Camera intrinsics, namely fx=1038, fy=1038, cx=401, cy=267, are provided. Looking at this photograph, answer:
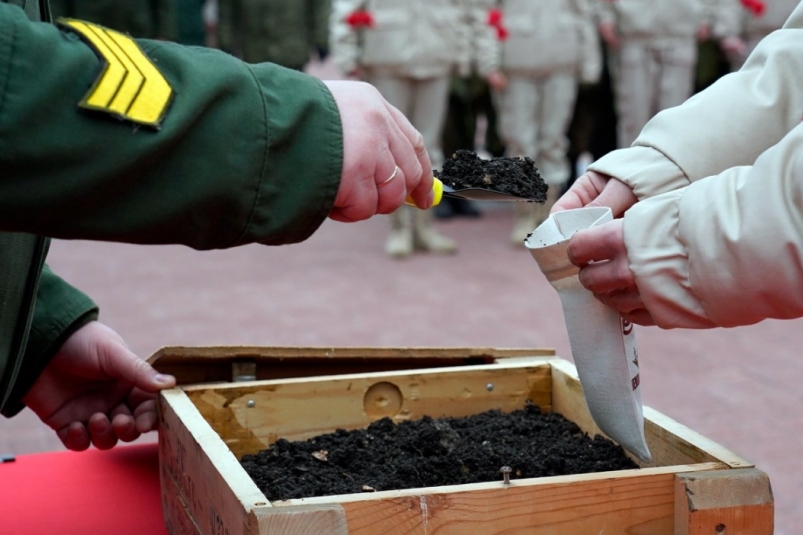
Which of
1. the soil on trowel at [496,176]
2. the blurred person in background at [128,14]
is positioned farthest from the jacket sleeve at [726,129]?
the blurred person in background at [128,14]

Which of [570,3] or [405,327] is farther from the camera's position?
[570,3]

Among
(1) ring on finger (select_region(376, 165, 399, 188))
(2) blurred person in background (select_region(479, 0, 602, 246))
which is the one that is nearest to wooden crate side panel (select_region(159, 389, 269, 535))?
(1) ring on finger (select_region(376, 165, 399, 188))

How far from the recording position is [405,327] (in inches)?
221

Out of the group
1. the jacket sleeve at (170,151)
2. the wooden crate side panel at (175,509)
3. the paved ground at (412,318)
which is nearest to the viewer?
the jacket sleeve at (170,151)

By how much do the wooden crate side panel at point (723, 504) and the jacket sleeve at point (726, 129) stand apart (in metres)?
0.58

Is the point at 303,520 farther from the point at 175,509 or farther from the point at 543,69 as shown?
the point at 543,69

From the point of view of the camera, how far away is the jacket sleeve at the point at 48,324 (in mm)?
2066

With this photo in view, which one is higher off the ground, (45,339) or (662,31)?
(662,31)

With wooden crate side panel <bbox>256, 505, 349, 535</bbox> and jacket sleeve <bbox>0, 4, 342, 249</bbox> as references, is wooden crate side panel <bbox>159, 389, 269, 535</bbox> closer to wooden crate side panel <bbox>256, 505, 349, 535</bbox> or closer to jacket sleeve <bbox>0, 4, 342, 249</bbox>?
wooden crate side panel <bbox>256, 505, 349, 535</bbox>

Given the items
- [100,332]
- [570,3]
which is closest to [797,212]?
[100,332]

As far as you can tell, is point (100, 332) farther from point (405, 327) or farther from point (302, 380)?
point (405, 327)

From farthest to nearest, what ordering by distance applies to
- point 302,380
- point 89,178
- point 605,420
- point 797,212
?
1. point 302,380
2. point 605,420
3. point 797,212
4. point 89,178

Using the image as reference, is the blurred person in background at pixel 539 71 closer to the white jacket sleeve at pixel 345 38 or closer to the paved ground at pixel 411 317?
the paved ground at pixel 411 317

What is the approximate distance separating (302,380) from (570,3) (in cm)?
590
